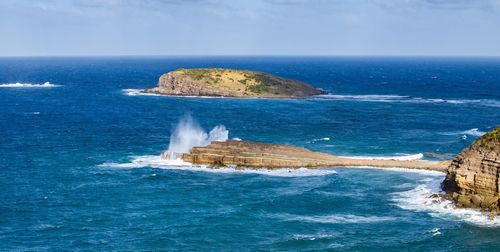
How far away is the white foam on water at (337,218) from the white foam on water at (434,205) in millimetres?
5748

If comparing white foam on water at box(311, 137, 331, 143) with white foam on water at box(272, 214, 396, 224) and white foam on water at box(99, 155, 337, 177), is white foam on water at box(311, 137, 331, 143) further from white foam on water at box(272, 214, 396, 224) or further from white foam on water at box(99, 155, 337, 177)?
white foam on water at box(272, 214, 396, 224)

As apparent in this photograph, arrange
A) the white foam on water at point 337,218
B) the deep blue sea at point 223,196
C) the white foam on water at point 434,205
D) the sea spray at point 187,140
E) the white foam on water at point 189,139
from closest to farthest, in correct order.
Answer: the deep blue sea at point 223,196 → the white foam on water at point 434,205 → the white foam on water at point 337,218 → the sea spray at point 187,140 → the white foam on water at point 189,139

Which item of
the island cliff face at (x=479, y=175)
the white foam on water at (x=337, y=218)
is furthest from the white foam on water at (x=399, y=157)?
the white foam on water at (x=337, y=218)

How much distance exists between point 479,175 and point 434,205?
6807 mm

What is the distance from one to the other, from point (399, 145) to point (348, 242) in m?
59.2

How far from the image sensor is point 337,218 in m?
79.4

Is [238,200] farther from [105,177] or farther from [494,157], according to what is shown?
[494,157]

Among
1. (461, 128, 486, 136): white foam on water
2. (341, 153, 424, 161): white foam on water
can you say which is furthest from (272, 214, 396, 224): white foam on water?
(461, 128, 486, 136): white foam on water

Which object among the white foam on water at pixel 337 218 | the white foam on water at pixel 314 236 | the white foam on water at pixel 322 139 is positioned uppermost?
the white foam on water at pixel 322 139

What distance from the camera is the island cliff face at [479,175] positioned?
78.4 m

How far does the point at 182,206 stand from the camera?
84.8 metres

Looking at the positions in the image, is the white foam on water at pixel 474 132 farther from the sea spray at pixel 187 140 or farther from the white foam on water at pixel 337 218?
the white foam on water at pixel 337 218

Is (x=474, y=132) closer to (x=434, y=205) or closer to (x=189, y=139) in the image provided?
(x=189, y=139)

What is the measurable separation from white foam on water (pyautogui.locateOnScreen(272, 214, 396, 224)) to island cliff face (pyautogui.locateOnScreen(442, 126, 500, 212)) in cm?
942
